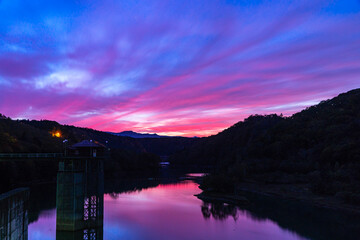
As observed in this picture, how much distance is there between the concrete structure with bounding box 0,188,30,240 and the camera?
62.5 feet

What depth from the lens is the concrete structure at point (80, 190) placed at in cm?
3972

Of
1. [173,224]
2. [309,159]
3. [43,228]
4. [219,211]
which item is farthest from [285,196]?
[43,228]

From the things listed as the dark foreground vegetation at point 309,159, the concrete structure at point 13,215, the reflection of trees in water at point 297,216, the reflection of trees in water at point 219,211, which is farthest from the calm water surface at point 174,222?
the dark foreground vegetation at point 309,159

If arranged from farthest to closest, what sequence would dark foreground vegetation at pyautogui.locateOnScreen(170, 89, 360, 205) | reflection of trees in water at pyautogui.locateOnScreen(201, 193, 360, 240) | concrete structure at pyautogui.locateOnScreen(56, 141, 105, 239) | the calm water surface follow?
1. dark foreground vegetation at pyautogui.locateOnScreen(170, 89, 360, 205)
2. reflection of trees in water at pyautogui.locateOnScreen(201, 193, 360, 240)
3. the calm water surface
4. concrete structure at pyautogui.locateOnScreen(56, 141, 105, 239)

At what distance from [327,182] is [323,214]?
74.1 feet

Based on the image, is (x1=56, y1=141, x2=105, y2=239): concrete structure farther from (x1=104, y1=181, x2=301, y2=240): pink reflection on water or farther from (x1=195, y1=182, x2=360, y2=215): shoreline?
(x1=195, y1=182, x2=360, y2=215): shoreline

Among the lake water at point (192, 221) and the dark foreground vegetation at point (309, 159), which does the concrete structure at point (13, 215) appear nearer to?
the lake water at point (192, 221)

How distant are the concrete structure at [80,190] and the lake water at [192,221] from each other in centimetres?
140

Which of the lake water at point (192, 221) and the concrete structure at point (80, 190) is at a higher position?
the concrete structure at point (80, 190)

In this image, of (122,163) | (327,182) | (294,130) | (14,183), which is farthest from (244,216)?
(122,163)

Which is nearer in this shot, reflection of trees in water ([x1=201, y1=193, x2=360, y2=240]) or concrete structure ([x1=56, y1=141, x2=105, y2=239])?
concrete structure ([x1=56, y1=141, x2=105, y2=239])

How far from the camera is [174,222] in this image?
1981 inches

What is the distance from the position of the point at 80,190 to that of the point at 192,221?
66.4 feet

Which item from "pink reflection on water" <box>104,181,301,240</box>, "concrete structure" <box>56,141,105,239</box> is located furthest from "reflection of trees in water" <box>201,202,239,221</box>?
"concrete structure" <box>56,141,105,239</box>
